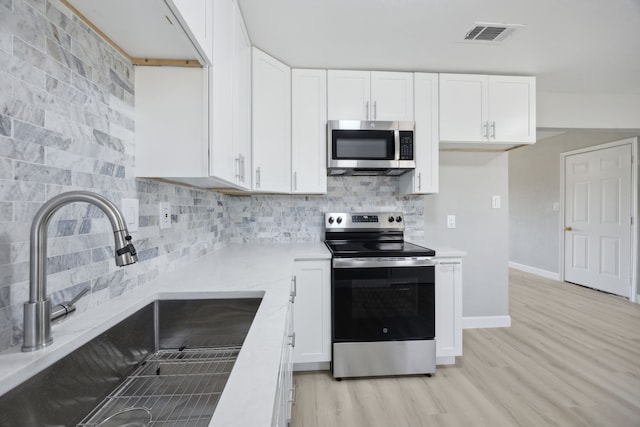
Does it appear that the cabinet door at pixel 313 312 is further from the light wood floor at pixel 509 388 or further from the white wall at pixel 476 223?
the white wall at pixel 476 223

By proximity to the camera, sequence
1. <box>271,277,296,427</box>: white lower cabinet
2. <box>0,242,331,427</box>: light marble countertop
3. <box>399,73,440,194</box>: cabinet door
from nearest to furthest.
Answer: <box>0,242,331,427</box>: light marble countertop → <box>271,277,296,427</box>: white lower cabinet → <box>399,73,440,194</box>: cabinet door

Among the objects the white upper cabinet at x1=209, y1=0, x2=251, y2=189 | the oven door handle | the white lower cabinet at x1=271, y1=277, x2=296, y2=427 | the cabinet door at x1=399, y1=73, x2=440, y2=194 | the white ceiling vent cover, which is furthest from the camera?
the cabinet door at x1=399, y1=73, x2=440, y2=194

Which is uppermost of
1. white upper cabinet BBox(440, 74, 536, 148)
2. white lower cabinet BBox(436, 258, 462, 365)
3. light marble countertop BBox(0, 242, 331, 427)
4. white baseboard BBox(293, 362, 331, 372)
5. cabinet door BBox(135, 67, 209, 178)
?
white upper cabinet BBox(440, 74, 536, 148)

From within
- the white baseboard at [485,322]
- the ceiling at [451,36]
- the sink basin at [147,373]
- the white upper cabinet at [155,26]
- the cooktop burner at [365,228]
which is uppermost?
the ceiling at [451,36]

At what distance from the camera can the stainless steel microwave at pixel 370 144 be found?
2221 millimetres

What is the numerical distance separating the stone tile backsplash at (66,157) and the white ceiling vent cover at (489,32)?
→ 193 cm

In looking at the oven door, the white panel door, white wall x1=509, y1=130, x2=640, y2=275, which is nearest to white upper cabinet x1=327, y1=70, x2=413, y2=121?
the oven door

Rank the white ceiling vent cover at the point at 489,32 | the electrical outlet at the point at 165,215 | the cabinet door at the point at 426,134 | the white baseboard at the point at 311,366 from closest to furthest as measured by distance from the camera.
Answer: the electrical outlet at the point at 165,215 → the white ceiling vent cover at the point at 489,32 → the white baseboard at the point at 311,366 → the cabinet door at the point at 426,134

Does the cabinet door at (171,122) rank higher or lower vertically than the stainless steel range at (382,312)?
higher

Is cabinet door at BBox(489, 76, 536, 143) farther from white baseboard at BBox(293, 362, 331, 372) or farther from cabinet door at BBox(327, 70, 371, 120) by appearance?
white baseboard at BBox(293, 362, 331, 372)

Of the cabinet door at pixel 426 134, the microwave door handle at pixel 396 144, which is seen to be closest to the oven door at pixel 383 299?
the cabinet door at pixel 426 134

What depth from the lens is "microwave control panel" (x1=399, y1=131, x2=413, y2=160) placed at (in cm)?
225

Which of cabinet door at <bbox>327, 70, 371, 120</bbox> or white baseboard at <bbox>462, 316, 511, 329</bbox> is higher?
cabinet door at <bbox>327, 70, 371, 120</bbox>

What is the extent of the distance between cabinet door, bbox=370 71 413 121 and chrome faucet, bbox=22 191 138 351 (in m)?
2.03
